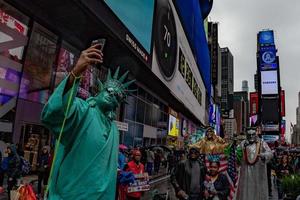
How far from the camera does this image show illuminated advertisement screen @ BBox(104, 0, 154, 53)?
13.0 m

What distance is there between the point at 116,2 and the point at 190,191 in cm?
875

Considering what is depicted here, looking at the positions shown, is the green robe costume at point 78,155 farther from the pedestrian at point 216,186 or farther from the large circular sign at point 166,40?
the large circular sign at point 166,40

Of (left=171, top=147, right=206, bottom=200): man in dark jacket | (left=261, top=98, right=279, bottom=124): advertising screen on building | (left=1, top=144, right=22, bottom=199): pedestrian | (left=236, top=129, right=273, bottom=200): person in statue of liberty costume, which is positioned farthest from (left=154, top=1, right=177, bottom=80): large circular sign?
(left=261, top=98, right=279, bottom=124): advertising screen on building

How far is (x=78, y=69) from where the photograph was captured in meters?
2.06

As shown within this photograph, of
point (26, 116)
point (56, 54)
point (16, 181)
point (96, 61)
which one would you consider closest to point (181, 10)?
point (56, 54)

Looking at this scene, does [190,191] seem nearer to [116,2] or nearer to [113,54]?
[116,2]

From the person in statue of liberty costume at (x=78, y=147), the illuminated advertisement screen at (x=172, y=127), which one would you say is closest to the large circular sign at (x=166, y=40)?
the illuminated advertisement screen at (x=172, y=127)

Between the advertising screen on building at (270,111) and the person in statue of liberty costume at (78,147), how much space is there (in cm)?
4001

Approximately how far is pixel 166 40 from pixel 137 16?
6.80 metres

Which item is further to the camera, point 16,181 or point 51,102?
point 16,181

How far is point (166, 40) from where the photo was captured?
2177 cm

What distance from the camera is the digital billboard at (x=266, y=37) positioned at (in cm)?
4559

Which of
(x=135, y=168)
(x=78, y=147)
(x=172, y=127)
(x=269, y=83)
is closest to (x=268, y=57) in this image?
(x=269, y=83)

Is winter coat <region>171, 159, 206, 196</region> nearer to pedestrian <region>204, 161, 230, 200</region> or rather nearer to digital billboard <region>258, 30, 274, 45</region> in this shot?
pedestrian <region>204, 161, 230, 200</region>
